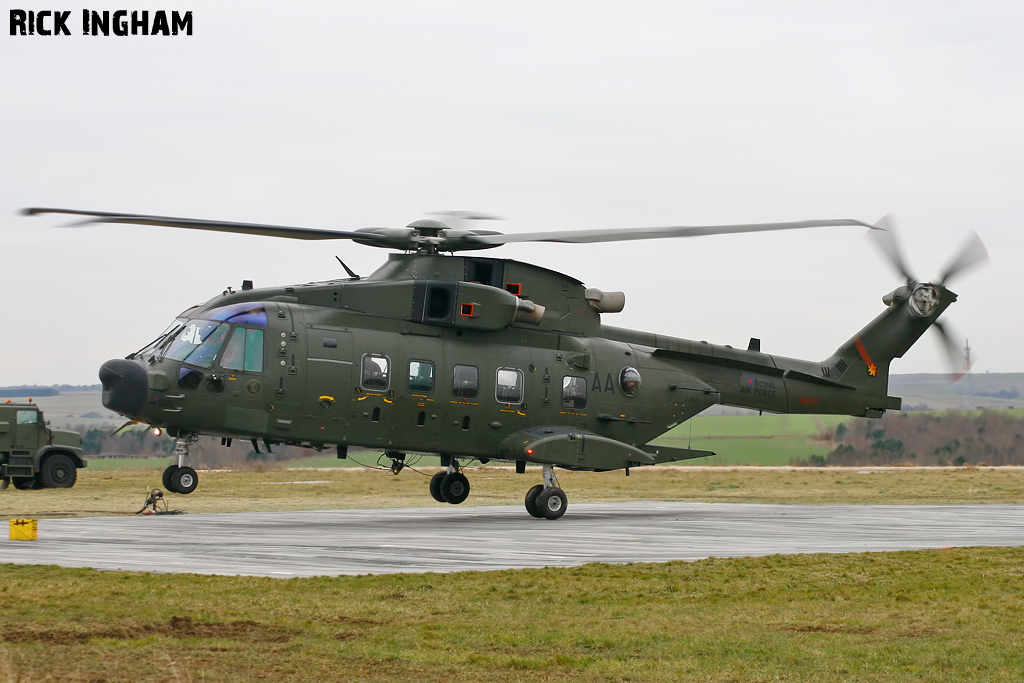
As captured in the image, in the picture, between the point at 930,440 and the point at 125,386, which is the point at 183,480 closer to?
the point at 125,386

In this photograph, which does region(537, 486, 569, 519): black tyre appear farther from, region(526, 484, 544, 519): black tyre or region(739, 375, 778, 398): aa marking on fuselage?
region(739, 375, 778, 398): aa marking on fuselage

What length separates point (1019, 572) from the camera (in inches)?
531

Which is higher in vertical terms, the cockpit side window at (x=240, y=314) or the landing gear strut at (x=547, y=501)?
the cockpit side window at (x=240, y=314)

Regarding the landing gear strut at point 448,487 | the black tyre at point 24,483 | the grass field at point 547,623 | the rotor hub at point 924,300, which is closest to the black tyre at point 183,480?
the landing gear strut at point 448,487

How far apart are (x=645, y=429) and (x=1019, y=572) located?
11.4 meters

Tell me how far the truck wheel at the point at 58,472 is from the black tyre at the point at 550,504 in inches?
665

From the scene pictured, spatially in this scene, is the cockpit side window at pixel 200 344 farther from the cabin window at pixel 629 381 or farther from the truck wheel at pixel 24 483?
the truck wheel at pixel 24 483

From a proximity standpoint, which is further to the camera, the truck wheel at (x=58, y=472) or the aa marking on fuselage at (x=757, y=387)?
the truck wheel at (x=58, y=472)

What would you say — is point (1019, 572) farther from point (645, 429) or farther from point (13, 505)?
point (13, 505)

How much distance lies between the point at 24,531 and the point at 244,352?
16.0 ft

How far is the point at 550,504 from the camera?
22.4 m

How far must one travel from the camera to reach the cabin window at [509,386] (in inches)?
880

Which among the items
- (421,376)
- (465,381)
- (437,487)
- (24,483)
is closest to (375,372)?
(421,376)

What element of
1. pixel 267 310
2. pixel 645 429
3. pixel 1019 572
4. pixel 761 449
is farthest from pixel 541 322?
pixel 761 449
